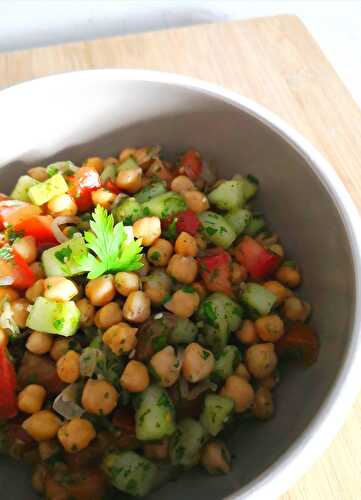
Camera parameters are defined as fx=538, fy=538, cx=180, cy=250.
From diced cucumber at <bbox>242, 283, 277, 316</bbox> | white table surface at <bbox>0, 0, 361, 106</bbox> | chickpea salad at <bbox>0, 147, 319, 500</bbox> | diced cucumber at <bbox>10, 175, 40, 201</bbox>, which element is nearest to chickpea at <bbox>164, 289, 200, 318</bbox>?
chickpea salad at <bbox>0, 147, 319, 500</bbox>

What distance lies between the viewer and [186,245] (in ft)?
3.62

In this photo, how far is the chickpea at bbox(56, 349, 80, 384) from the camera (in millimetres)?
993

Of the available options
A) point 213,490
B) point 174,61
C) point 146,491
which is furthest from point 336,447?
point 174,61

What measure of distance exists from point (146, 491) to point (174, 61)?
112 centimetres

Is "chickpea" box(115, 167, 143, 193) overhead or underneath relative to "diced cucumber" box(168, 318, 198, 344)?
overhead

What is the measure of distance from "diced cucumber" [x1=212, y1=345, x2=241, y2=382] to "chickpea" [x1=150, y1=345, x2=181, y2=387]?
0.08 metres

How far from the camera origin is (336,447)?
93 centimetres

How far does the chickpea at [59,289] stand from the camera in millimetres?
1027

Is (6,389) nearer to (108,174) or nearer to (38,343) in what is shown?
(38,343)

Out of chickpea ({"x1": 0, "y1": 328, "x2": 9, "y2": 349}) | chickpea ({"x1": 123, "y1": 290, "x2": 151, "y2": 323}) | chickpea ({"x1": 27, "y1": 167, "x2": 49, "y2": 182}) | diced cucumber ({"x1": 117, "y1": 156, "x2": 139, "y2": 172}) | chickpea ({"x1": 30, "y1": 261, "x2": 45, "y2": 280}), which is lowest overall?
chickpea ({"x1": 0, "y1": 328, "x2": 9, "y2": 349})

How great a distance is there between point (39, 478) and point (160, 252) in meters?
0.48

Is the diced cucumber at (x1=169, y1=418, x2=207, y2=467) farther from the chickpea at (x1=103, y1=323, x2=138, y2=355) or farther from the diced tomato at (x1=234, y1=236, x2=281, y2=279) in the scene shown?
the diced tomato at (x1=234, y1=236, x2=281, y2=279)

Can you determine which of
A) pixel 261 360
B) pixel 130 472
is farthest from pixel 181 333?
pixel 130 472

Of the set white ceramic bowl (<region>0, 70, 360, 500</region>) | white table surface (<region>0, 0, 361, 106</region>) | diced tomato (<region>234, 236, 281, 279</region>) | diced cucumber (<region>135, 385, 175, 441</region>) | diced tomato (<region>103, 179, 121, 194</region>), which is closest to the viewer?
white ceramic bowl (<region>0, 70, 360, 500</region>)
